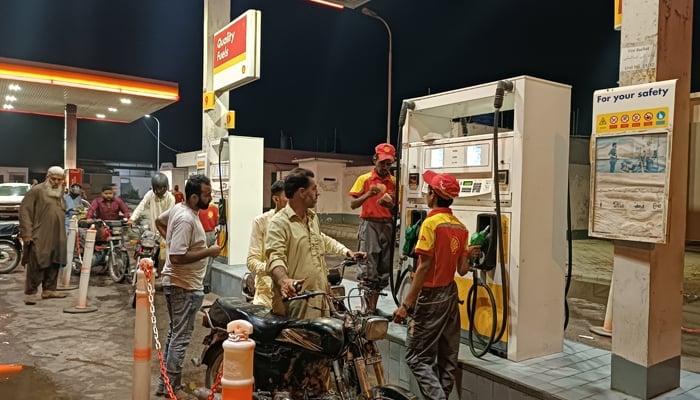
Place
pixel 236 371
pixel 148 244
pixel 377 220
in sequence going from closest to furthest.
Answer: pixel 236 371 < pixel 377 220 < pixel 148 244

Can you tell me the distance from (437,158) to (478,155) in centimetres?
52

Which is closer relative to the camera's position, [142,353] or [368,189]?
[142,353]

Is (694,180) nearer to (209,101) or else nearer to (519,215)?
(519,215)

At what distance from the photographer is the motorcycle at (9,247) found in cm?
1030

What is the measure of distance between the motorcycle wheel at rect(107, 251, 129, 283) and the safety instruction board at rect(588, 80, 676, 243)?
27.1 feet

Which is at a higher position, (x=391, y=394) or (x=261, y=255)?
(x=261, y=255)

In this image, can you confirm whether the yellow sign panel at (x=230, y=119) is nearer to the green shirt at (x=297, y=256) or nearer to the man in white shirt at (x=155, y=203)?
the man in white shirt at (x=155, y=203)

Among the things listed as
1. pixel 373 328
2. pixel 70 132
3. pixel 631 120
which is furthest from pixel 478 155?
pixel 70 132

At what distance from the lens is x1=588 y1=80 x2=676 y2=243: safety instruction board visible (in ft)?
11.1

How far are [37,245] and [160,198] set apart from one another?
186 centimetres

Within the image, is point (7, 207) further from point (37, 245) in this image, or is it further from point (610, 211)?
point (610, 211)

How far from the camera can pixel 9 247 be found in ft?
34.1

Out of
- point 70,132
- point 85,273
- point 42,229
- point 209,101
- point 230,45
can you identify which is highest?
point 230,45

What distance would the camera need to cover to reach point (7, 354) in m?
5.49
